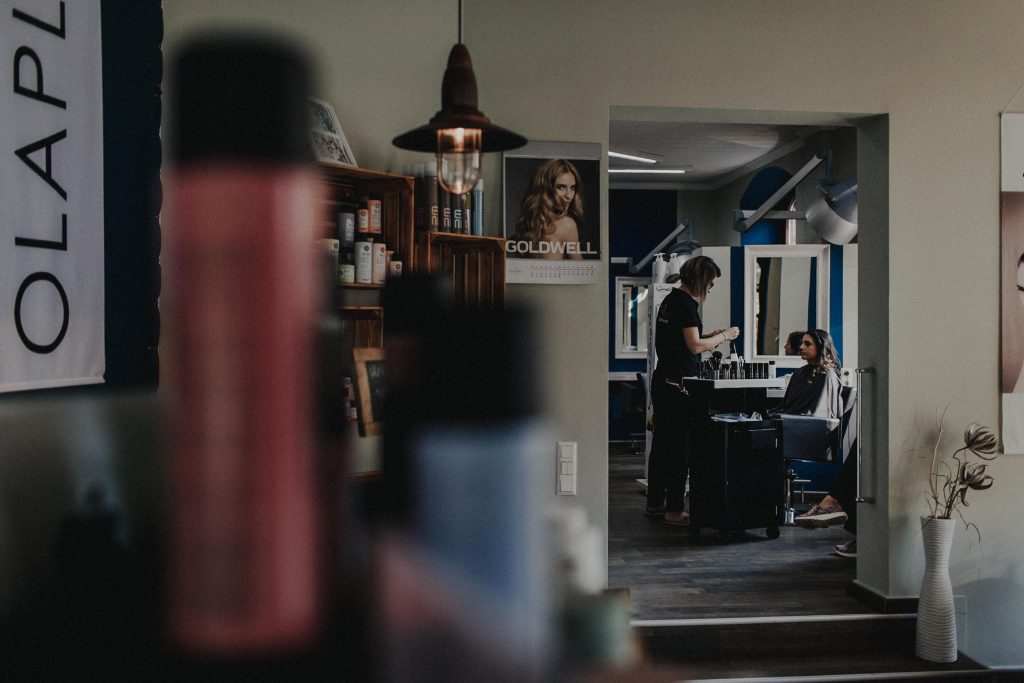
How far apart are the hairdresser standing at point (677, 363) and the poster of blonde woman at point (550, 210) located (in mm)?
1801

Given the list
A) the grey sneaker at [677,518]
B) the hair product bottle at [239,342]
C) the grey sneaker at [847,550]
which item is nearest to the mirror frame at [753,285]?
the grey sneaker at [677,518]

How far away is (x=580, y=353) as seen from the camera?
3.34 meters

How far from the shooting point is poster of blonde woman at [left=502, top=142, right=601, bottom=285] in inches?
129

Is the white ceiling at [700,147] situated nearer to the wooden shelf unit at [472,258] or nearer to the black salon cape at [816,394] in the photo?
the black salon cape at [816,394]

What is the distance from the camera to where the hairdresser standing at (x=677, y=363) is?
4.96m

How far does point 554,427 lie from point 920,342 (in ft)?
12.5

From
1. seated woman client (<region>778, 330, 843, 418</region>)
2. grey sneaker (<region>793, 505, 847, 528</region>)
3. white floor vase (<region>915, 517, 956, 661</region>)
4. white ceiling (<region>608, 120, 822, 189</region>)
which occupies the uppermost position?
white ceiling (<region>608, 120, 822, 189</region>)

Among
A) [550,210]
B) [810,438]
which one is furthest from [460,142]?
[810,438]

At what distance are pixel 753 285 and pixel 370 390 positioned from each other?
→ 8058 millimetres

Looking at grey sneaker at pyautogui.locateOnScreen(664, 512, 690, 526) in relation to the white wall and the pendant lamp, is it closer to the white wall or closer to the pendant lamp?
the white wall

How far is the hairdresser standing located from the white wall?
1.49 metres

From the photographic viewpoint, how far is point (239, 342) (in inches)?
6.3

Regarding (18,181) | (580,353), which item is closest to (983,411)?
(580,353)

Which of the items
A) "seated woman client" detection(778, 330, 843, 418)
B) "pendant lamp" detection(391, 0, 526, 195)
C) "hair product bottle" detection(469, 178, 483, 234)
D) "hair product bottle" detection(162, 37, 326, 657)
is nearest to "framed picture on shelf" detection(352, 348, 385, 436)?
"hair product bottle" detection(162, 37, 326, 657)
